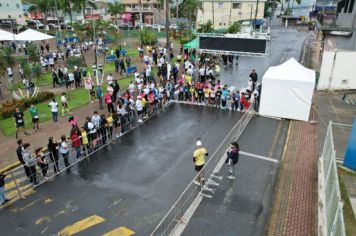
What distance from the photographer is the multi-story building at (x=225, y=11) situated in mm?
65500

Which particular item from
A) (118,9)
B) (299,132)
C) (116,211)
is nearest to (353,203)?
(299,132)

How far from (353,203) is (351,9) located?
2592cm

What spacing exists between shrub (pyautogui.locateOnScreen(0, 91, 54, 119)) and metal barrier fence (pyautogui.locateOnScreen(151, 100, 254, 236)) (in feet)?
45.5

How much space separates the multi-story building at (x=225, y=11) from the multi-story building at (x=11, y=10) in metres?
42.6

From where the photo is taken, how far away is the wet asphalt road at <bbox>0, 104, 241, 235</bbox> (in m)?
10.3

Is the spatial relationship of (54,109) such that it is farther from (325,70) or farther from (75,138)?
(325,70)

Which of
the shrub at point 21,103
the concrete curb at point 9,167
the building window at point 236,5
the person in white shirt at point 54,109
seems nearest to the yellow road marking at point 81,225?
the concrete curb at point 9,167

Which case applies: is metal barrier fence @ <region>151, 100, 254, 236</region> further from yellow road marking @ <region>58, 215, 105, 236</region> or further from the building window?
the building window

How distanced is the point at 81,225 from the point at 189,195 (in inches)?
151

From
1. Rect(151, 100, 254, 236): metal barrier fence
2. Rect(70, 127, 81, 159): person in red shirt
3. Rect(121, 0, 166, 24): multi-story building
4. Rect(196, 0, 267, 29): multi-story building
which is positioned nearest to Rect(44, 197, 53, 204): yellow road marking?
Rect(70, 127, 81, 159): person in red shirt

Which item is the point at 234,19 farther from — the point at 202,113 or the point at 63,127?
the point at 63,127

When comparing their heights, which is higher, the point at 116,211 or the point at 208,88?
the point at 208,88

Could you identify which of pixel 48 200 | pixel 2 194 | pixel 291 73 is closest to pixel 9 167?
pixel 2 194

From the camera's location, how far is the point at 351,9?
30.4 meters
